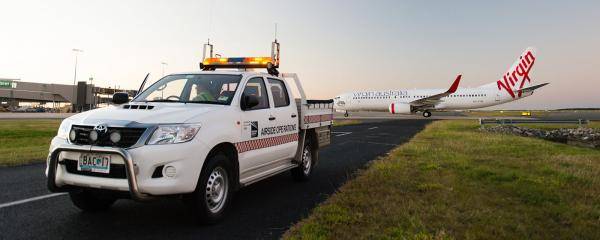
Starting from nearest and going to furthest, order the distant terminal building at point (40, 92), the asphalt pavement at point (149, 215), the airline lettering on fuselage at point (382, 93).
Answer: the asphalt pavement at point (149, 215)
the airline lettering on fuselage at point (382, 93)
the distant terminal building at point (40, 92)

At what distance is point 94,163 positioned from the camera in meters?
4.15

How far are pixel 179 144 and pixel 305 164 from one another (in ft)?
13.1

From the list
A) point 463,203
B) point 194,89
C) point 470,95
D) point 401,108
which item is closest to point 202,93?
point 194,89

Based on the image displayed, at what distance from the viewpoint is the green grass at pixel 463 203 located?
4.34 m

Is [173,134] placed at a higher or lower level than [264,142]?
higher

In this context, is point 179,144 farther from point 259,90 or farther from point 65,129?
point 259,90

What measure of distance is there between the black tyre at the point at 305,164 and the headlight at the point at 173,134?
3.45 meters

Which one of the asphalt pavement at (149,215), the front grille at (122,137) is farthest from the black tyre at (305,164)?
the front grille at (122,137)

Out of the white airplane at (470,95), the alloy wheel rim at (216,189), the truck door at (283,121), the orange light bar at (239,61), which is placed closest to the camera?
the alloy wheel rim at (216,189)

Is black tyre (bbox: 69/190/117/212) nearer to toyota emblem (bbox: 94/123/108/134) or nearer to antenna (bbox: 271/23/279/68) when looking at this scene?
toyota emblem (bbox: 94/123/108/134)

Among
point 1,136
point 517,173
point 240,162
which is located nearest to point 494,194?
point 517,173

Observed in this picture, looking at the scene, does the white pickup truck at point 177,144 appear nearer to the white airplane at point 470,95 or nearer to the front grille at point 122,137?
the front grille at point 122,137

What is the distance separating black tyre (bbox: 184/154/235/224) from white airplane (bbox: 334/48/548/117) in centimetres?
3956

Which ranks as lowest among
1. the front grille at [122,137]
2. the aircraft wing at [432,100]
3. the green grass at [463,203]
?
the green grass at [463,203]
